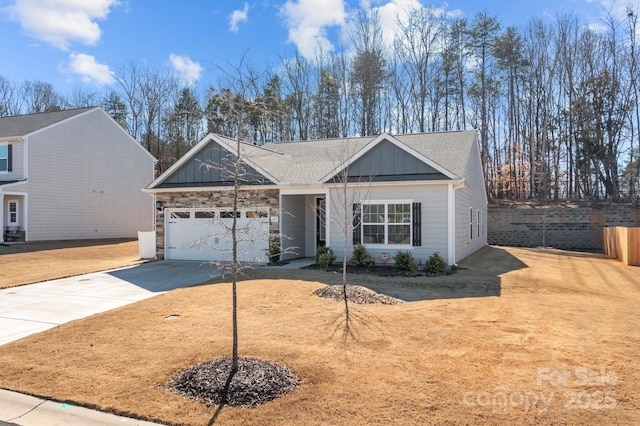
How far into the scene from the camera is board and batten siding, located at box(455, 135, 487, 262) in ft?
48.2

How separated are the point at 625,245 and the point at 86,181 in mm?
27124

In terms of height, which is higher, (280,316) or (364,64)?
(364,64)

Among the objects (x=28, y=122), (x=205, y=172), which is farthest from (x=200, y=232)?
(x=28, y=122)

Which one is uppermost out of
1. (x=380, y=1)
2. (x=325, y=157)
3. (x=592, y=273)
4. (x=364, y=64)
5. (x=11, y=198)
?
(x=380, y=1)

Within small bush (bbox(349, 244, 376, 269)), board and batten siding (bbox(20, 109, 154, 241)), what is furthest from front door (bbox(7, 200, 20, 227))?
small bush (bbox(349, 244, 376, 269))

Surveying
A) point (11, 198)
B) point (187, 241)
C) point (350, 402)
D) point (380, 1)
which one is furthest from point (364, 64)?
point (350, 402)

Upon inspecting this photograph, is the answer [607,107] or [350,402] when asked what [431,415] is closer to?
[350,402]

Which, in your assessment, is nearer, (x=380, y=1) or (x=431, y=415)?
(x=431, y=415)

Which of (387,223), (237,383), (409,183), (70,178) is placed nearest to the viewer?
(237,383)

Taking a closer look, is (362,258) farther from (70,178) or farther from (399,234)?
(70,178)

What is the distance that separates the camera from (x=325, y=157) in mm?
17656

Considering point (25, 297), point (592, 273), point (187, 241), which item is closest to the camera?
point (25, 297)

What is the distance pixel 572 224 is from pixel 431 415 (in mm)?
24846

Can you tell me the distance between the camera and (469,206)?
17.2m
